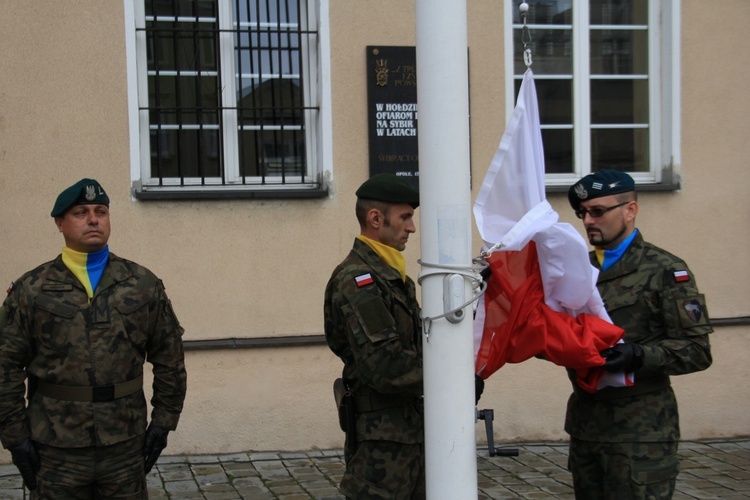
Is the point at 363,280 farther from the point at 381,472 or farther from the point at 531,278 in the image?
the point at 381,472

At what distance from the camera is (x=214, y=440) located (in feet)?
21.1

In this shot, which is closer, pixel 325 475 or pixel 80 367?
pixel 80 367

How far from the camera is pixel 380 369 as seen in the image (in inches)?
139

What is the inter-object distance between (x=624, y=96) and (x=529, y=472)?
2986 millimetres

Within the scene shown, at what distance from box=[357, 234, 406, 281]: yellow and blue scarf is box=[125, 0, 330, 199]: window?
273 cm

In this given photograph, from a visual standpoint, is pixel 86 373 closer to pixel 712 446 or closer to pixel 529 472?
pixel 529 472

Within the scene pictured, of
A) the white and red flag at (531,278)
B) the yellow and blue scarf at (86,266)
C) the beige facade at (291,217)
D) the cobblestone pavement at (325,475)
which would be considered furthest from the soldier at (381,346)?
the beige facade at (291,217)

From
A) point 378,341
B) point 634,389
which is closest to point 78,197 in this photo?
point 378,341

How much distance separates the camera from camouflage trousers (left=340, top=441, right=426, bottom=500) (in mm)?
3689

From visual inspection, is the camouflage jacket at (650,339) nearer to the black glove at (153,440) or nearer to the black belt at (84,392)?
the black glove at (153,440)

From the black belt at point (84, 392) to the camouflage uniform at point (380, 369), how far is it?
926mm

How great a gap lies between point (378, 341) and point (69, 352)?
134 centimetres

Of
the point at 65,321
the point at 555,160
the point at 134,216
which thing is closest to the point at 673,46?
the point at 555,160

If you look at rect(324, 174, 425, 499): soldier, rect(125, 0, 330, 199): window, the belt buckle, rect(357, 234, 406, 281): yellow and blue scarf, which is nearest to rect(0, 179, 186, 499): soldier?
the belt buckle
